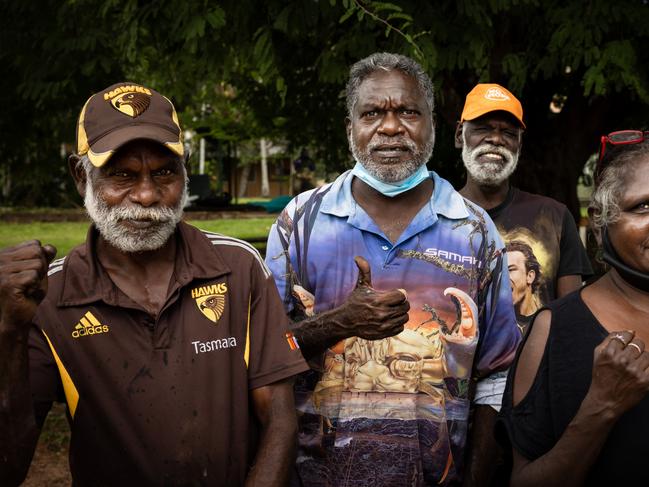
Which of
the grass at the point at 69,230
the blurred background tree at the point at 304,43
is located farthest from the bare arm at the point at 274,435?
the grass at the point at 69,230

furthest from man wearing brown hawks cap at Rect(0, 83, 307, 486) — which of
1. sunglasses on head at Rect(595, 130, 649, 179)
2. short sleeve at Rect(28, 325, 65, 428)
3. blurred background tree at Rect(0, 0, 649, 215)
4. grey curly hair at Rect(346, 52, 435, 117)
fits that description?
blurred background tree at Rect(0, 0, 649, 215)

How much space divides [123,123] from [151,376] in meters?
0.78

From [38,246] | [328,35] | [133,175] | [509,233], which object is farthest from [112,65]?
[38,246]

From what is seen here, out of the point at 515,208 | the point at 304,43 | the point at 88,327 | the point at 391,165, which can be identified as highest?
the point at 304,43

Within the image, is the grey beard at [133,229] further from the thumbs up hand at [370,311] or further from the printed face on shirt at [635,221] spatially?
the printed face on shirt at [635,221]

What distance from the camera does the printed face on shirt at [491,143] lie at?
4.42 meters

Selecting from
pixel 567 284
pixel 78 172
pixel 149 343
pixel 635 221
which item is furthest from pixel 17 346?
pixel 567 284

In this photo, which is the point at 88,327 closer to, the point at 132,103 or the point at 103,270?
the point at 103,270

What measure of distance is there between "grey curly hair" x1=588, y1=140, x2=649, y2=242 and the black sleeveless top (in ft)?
0.85

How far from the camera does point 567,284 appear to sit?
4145 mm

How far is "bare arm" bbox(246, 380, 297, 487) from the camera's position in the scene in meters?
2.49

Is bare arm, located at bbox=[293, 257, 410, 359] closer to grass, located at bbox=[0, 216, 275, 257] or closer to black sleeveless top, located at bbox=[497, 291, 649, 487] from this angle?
black sleeveless top, located at bbox=[497, 291, 649, 487]

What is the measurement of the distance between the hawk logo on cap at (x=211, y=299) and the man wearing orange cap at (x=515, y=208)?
193 centimetres

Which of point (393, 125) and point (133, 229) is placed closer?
point (133, 229)
